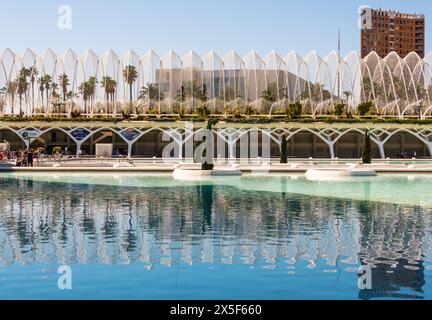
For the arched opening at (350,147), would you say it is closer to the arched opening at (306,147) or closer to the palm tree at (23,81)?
Answer: the arched opening at (306,147)

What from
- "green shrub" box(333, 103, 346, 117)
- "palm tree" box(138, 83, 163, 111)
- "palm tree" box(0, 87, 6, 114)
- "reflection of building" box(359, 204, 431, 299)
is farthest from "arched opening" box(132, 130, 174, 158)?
"reflection of building" box(359, 204, 431, 299)

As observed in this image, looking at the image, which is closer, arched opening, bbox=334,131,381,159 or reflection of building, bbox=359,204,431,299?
reflection of building, bbox=359,204,431,299

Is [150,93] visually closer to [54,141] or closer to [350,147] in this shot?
[54,141]

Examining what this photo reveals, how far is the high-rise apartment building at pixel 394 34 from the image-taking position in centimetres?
15325

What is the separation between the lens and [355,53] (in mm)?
76562

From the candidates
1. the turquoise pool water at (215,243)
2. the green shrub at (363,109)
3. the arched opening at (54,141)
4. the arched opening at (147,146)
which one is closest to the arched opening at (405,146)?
the green shrub at (363,109)

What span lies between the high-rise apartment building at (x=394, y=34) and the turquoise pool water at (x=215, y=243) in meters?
140

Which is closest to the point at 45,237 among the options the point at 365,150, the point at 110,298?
the point at 110,298

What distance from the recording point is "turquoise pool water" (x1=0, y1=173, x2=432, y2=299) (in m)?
8.95

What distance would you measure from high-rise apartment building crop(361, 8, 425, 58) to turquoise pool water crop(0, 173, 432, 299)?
5507 inches

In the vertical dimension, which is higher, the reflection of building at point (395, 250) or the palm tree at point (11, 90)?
the palm tree at point (11, 90)

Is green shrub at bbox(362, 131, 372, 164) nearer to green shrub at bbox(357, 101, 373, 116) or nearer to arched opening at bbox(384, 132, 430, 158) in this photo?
arched opening at bbox(384, 132, 430, 158)

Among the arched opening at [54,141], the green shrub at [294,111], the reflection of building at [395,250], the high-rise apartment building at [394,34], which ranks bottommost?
the reflection of building at [395,250]

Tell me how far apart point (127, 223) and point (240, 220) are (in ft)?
10.8
